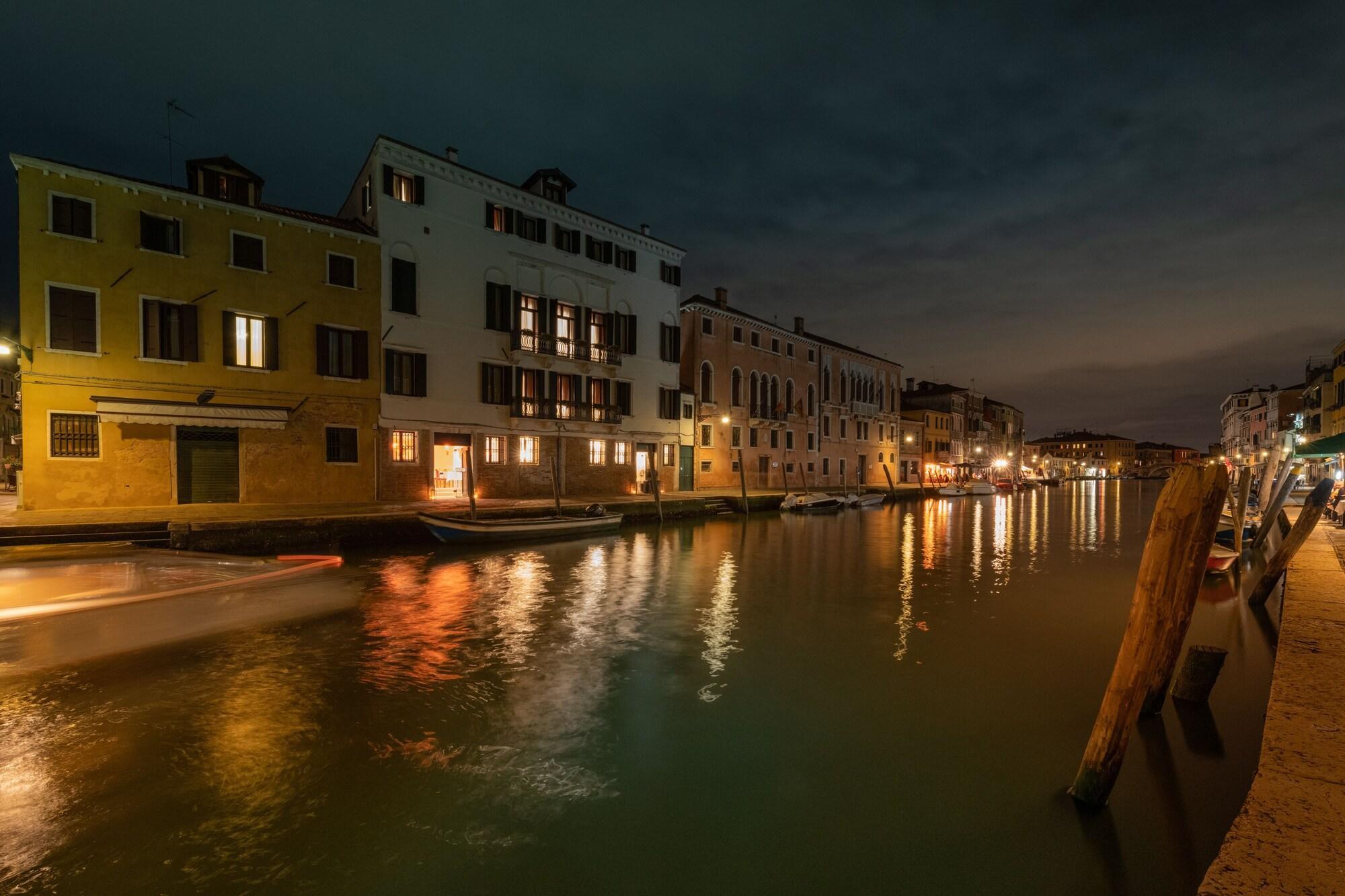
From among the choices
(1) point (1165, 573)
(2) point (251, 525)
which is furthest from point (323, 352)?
(1) point (1165, 573)

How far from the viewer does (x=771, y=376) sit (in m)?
37.5

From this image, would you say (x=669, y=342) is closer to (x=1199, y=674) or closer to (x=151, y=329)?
(x=151, y=329)

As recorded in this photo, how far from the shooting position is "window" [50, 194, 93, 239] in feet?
50.4

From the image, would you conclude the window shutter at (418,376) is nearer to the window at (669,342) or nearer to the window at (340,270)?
the window at (340,270)

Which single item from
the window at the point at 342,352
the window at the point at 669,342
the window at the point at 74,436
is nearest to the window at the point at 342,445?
the window at the point at 342,352

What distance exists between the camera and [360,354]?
65.1 feet

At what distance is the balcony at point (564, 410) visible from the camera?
76.9 ft

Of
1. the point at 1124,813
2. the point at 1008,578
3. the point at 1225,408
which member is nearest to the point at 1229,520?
the point at 1008,578

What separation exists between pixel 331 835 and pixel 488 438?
19.4 m

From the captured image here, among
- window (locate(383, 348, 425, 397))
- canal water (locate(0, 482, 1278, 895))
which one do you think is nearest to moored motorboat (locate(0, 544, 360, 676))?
canal water (locate(0, 482, 1278, 895))

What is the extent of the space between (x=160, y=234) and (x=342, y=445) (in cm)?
705

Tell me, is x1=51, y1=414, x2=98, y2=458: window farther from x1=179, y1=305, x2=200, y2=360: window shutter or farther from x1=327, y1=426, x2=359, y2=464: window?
x1=327, y1=426, x2=359, y2=464: window

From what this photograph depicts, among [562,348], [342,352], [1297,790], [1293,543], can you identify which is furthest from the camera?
[562,348]

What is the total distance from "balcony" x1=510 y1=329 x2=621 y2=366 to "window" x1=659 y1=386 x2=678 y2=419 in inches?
121
